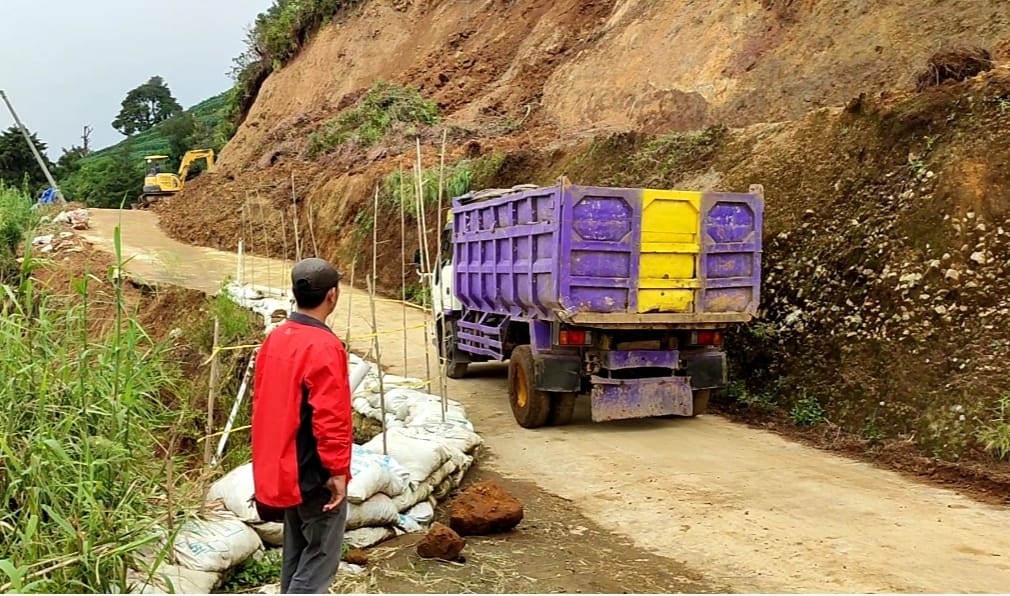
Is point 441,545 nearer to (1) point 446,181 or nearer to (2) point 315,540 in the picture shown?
(2) point 315,540

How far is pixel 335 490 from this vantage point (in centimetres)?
353

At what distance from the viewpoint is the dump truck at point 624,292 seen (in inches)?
310

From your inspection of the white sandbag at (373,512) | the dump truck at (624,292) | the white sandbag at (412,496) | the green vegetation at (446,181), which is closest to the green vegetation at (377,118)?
the green vegetation at (446,181)

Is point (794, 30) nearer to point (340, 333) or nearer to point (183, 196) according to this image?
point (340, 333)

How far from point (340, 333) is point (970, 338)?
30.1 feet

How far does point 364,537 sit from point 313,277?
2278 millimetres

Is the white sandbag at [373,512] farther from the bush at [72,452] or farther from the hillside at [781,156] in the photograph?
the hillside at [781,156]

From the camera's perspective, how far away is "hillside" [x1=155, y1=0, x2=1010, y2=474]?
802 centimetres

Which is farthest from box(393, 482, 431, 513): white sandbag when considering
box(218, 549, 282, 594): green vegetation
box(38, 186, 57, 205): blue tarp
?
box(38, 186, 57, 205): blue tarp

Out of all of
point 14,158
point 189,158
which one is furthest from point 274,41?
point 14,158

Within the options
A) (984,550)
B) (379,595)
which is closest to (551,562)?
(379,595)

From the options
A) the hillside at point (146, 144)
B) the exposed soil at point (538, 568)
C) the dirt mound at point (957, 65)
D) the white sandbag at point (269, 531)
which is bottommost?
the exposed soil at point (538, 568)

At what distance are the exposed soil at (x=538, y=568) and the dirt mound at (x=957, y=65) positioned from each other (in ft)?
26.3

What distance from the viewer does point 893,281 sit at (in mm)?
8586
